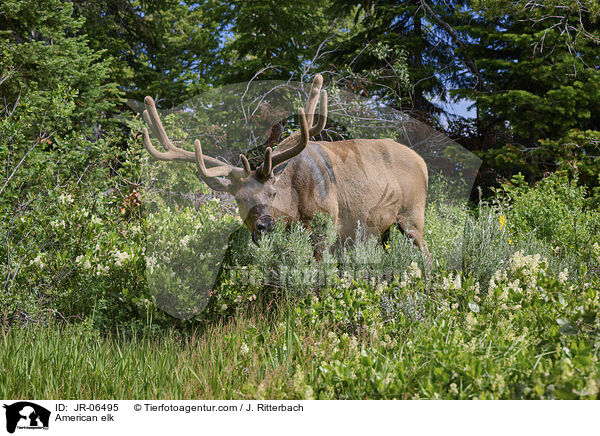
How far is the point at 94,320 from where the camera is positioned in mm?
4105

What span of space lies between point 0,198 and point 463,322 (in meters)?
4.36

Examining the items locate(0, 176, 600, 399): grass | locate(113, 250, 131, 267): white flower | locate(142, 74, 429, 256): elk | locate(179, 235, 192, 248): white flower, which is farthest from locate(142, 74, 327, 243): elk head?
locate(113, 250, 131, 267): white flower

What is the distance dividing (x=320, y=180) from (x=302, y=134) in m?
0.61

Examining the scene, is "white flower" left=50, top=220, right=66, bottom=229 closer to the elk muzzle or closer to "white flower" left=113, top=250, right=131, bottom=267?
"white flower" left=113, top=250, right=131, bottom=267

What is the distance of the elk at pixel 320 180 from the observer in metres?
4.00

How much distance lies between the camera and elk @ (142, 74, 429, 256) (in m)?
4.00

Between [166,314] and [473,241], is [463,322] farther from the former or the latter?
[166,314]

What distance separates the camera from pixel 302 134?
154 inches

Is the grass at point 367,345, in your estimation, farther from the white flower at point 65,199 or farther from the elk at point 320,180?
the white flower at point 65,199

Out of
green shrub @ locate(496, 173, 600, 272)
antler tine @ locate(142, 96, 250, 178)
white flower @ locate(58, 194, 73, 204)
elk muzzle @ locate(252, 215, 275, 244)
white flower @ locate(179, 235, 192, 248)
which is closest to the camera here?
elk muzzle @ locate(252, 215, 275, 244)

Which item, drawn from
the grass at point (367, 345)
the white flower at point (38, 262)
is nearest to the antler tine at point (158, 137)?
the white flower at point (38, 262)

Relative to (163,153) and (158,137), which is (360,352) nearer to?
(163,153)

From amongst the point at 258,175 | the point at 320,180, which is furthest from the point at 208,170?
the point at 320,180
